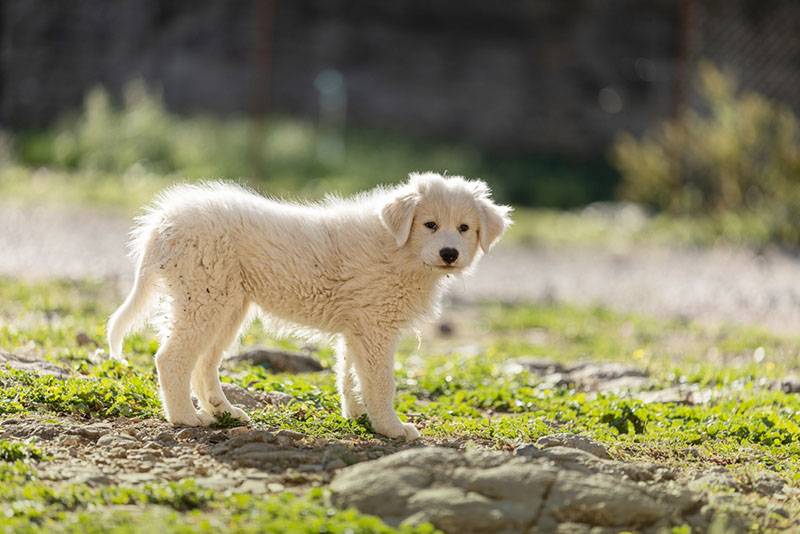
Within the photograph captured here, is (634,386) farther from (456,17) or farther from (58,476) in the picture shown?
(456,17)

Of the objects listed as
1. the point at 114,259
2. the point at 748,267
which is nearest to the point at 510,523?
the point at 114,259

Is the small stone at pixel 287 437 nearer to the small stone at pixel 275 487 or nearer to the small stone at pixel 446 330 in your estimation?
the small stone at pixel 275 487

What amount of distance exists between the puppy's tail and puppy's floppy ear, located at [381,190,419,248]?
1.22 m

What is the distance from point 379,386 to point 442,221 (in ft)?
3.02

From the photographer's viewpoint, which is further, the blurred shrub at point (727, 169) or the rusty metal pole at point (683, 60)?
the rusty metal pole at point (683, 60)

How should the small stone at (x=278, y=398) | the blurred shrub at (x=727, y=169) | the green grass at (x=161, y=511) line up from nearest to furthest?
the green grass at (x=161, y=511) < the small stone at (x=278, y=398) < the blurred shrub at (x=727, y=169)

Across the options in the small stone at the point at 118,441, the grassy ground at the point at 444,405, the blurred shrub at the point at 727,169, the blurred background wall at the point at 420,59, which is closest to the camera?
the grassy ground at the point at 444,405

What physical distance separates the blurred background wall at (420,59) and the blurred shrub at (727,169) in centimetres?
400

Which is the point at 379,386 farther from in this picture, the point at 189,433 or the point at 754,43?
the point at 754,43

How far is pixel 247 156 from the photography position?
18109 mm

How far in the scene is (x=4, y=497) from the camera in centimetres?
462

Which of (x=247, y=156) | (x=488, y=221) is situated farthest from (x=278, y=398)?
(x=247, y=156)

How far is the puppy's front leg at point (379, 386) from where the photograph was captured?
593 centimetres

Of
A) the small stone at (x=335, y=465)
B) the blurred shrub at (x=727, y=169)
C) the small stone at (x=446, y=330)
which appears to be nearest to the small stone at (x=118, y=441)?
the small stone at (x=335, y=465)
